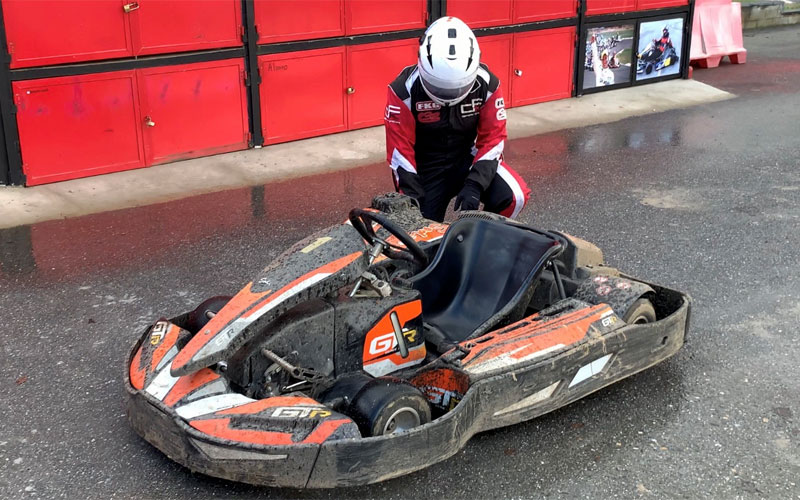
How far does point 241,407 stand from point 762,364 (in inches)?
112

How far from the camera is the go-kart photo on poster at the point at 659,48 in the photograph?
11.9m

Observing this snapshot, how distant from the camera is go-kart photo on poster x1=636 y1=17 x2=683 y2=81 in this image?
11.9 m

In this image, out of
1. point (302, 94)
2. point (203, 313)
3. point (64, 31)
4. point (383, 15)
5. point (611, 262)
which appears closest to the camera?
point (203, 313)

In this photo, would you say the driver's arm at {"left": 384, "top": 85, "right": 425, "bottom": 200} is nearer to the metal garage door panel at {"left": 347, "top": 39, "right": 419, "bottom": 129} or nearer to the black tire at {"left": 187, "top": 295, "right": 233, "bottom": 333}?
the black tire at {"left": 187, "top": 295, "right": 233, "bottom": 333}

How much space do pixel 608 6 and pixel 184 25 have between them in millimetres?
5495

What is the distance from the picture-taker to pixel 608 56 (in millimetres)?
11617

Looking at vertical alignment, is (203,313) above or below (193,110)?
below

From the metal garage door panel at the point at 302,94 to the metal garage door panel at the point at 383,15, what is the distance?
1.09 ft

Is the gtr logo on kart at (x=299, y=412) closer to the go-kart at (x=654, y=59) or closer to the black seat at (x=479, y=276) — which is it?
the black seat at (x=479, y=276)

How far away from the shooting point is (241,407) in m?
3.61

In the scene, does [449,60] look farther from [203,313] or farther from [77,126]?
[77,126]

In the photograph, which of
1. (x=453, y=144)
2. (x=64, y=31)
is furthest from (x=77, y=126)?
(x=453, y=144)

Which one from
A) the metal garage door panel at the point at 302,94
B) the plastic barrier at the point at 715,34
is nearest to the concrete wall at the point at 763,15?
the plastic barrier at the point at 715,34

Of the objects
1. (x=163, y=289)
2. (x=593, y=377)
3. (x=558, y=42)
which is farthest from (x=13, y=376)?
(x=558, y=42)
